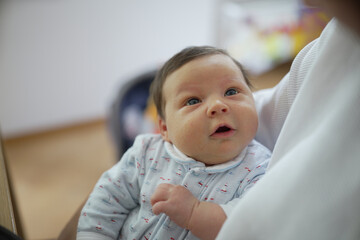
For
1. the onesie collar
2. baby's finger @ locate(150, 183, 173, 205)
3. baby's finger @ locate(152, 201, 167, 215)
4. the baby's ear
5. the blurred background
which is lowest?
the blurred background

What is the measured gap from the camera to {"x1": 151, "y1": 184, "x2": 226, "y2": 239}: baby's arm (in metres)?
0.67

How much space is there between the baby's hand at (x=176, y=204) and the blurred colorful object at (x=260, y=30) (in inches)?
108

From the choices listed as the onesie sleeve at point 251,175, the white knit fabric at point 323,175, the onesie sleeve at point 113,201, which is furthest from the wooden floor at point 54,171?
the white knit fabric at point 323,175

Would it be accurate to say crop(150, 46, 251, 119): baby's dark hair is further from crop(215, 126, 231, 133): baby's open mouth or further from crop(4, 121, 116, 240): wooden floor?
crop(4, 121, 116, 240): wooden floor

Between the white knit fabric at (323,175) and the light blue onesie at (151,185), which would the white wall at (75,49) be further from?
the white knit fabric at (323,175)

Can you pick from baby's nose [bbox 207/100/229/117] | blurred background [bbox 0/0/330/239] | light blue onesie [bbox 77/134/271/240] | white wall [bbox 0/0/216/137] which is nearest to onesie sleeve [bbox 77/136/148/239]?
light blue onesie [bbox 77/134/271/240]

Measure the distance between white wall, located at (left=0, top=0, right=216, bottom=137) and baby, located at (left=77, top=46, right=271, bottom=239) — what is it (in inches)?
82.9

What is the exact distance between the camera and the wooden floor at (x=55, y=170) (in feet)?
7.17

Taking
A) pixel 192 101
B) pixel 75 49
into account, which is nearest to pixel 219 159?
pixel 192 101

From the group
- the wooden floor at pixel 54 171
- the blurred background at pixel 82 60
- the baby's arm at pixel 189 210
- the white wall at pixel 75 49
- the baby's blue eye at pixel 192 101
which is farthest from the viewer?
the white wall at pixel 75 49

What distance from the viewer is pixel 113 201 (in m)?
0.82

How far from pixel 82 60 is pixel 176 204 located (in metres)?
2.46

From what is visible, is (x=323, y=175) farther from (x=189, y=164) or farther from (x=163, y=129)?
(x=163, y=129)

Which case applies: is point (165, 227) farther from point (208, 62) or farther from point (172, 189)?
point (208, 62)
